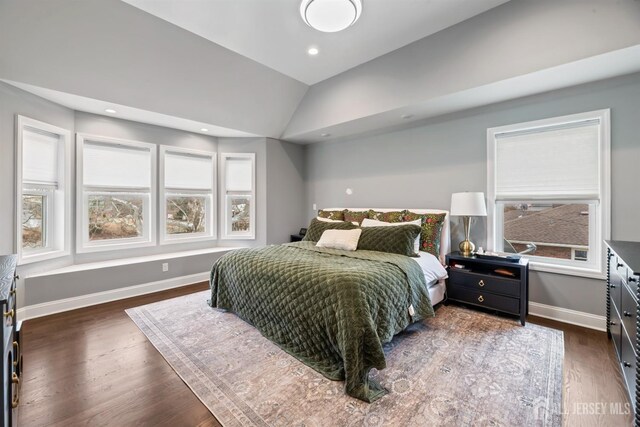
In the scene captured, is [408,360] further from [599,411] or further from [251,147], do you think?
[251,147]

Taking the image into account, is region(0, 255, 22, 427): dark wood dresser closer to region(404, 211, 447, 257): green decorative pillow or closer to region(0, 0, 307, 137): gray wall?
region(0, 0, 307, 137): gray wall

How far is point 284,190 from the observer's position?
512cm

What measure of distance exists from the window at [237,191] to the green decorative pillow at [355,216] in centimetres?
173

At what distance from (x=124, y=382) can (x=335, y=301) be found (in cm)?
154

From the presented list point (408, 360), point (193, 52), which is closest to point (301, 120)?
point (193, 52)

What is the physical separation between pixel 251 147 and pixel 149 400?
3.95 meters

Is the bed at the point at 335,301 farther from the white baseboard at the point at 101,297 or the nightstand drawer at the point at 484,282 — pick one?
the white baseboard at the point at 101,297

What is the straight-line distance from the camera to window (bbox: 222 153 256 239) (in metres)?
4.95

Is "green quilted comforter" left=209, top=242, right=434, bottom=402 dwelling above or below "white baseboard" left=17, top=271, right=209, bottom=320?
above

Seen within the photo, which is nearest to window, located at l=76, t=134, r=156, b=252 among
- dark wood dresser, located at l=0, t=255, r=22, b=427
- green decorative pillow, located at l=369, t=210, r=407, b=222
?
dark wood dresser, located at l=0, t=255, r=22, b=427

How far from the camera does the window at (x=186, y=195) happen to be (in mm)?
4336

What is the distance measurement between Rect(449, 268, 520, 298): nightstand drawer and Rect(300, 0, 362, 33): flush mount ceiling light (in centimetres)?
269

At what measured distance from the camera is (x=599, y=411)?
63.9 inches

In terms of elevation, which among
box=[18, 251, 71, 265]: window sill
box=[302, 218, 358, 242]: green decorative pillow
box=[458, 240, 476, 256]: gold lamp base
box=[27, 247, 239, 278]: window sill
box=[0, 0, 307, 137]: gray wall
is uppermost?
box=[0, 0, 307, 137]: gray wall
